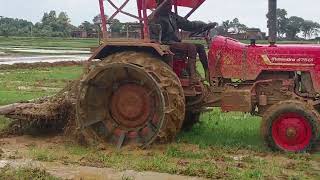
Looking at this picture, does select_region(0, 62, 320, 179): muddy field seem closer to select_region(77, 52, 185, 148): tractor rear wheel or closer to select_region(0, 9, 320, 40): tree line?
select_region(77, 52, 185, 148): tractor rear wheel

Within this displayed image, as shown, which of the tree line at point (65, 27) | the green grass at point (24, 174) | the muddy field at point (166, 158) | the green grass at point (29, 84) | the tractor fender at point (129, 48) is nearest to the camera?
the green grass at point (24, 174)

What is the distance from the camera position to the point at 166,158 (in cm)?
768

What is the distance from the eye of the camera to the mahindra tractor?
27.0 feet

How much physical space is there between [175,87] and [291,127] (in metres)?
1.75

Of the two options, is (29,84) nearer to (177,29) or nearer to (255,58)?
(177,29)

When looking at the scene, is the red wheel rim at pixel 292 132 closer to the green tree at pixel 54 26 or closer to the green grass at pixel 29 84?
the green grass at pixel 29 84

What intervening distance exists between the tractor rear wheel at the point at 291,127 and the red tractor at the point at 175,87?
0.01m

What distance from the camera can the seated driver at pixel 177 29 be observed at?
880 cm

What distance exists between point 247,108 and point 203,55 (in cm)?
134

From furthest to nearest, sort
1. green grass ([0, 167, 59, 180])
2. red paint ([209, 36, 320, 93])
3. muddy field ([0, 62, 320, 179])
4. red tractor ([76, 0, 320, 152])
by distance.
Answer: red paint ([209, 36, 320, 93])
red tractor ([76, 0, 320, 152])
muddy field ([0, 62, 320, 179])
green grass ([0, 167, 59, 180])

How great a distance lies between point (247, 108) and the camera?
866 centimetres

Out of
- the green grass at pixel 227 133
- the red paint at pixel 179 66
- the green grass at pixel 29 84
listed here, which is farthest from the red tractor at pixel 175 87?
the green grass at pixel 29 84

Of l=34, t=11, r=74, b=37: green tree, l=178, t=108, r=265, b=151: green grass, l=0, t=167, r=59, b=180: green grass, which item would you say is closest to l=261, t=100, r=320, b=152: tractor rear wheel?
l=178, t=108, r=265, b=151: green grass

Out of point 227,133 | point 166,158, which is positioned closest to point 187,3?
point 227,133
